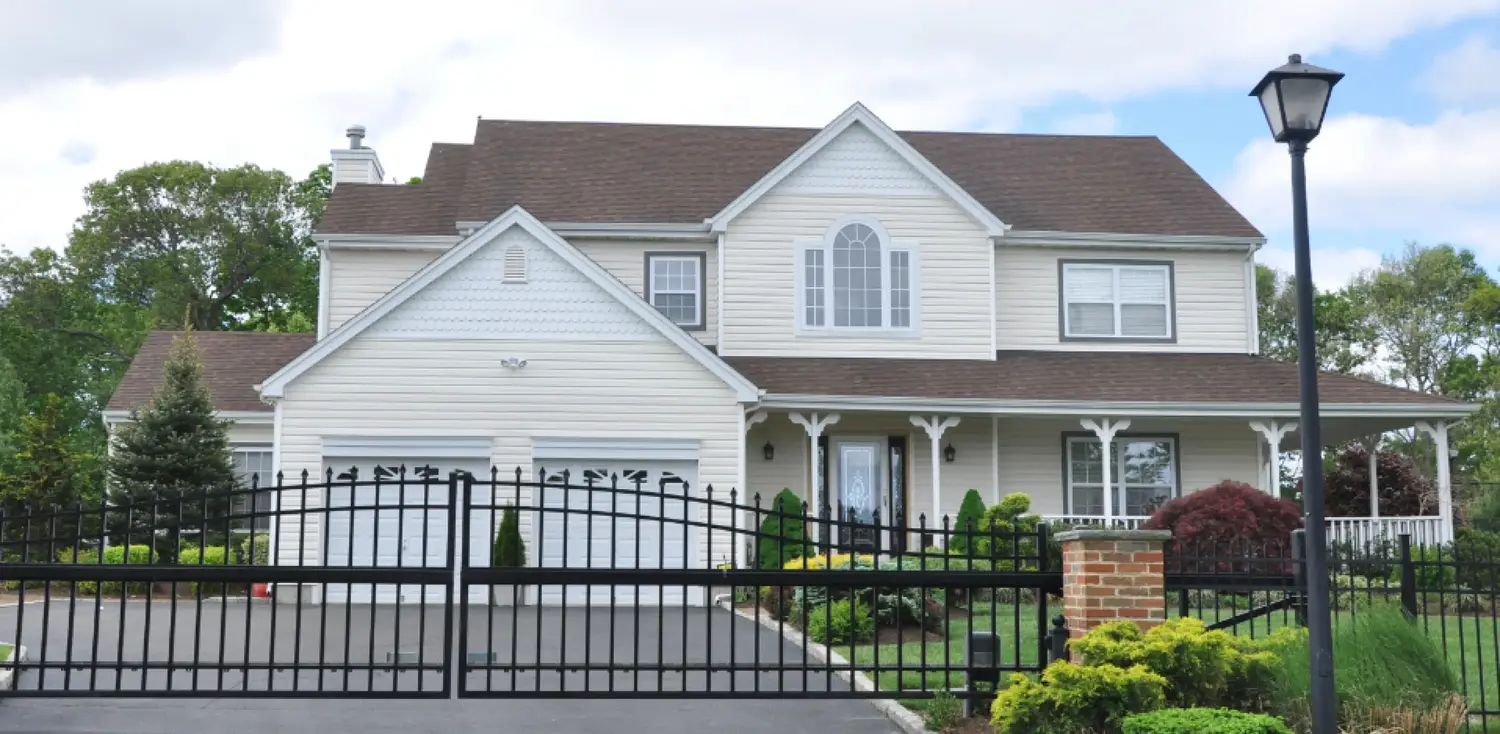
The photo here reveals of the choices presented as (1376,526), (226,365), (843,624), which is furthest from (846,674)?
(226,365)

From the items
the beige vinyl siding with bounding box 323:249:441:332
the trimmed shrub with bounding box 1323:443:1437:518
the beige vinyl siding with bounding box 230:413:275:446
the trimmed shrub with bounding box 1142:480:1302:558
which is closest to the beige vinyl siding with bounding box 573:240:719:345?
the beige vinyl siding with bounding box 323:249:441:332

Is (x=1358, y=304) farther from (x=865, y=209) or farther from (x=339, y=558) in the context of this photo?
(x=339, y=558)

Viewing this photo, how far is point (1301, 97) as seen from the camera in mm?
9281

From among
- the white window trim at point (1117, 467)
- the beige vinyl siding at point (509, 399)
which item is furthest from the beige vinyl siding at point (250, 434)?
the white window trim at point (1117, 467)

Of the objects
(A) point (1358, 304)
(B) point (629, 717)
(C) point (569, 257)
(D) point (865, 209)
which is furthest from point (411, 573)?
(A) point (1358, 304)

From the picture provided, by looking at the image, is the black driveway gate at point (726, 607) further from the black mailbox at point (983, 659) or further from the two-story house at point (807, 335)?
the two-story house at point (807, 335)

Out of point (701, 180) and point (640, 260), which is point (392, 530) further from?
point (701, 180)

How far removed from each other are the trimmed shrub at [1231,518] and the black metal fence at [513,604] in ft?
6.66

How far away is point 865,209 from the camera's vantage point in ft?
83.5

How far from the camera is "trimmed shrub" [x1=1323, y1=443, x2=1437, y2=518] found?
31594 mm

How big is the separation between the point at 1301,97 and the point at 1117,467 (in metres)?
17.0

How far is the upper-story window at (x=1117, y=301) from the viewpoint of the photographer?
2627 centimetres

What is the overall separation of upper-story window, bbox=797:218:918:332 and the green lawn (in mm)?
6870

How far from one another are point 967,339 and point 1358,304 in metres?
32.1
